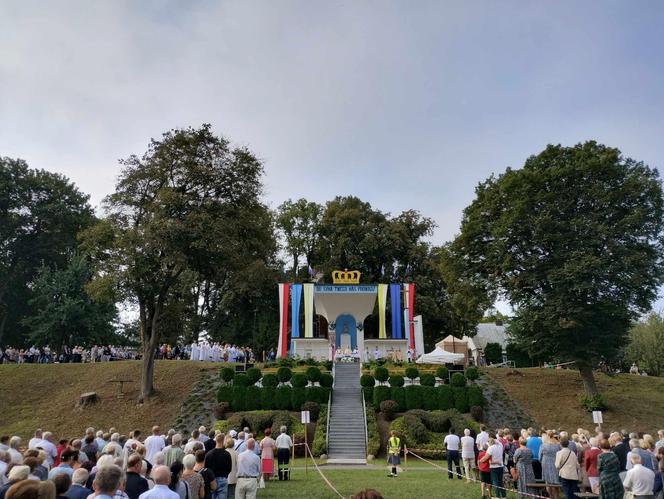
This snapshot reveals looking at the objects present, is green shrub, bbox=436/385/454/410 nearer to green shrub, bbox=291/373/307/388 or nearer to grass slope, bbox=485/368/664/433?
grass slope, bbox=485/368/664/433

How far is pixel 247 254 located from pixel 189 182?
4647 mm

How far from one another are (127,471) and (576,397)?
2575 centimetres

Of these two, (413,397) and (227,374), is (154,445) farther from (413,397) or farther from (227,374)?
(413,397)

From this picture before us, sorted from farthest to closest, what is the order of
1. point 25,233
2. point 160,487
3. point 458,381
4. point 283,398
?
point 25,233
point 458,381
point 283,398
point 160,487

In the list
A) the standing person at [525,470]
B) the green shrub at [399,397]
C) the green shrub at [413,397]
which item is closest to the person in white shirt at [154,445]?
the standing person at [525,470]

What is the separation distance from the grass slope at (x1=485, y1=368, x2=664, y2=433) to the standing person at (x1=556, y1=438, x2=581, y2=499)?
15202 mm

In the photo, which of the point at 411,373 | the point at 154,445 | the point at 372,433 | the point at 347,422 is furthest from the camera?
the point at 411,373

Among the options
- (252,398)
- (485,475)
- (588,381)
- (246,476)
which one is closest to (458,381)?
(588,381)

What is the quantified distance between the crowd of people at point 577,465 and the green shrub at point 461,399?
11157 mm

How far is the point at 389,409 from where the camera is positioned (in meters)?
23.9

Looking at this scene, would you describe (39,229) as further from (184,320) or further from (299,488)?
(299,488)

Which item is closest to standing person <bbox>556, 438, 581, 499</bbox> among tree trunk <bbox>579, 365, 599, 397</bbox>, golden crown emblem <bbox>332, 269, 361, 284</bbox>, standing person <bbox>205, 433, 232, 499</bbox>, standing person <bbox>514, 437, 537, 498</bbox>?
standing person <bbox>514, 437, 537, 498</bbox>

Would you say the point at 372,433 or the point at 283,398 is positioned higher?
the point at 283,398

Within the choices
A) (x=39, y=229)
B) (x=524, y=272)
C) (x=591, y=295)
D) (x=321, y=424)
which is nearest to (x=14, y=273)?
(x=39, y=229)
